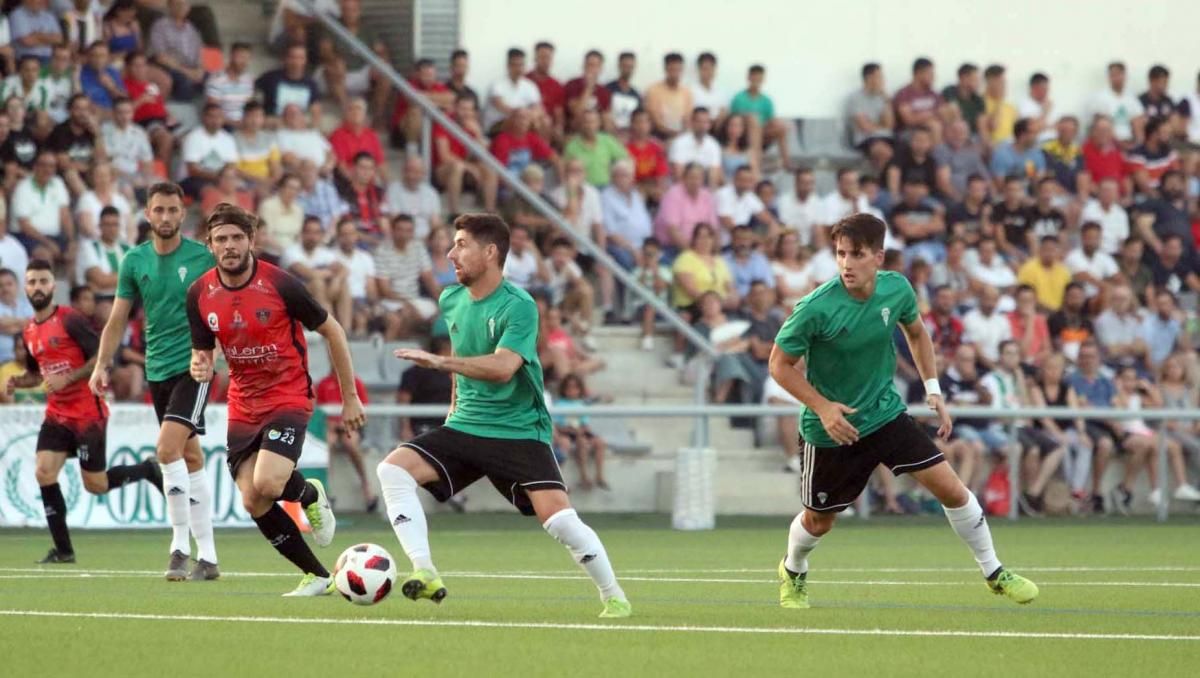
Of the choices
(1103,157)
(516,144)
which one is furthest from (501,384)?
(1103,157)

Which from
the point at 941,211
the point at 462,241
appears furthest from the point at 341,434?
the point at 462,241

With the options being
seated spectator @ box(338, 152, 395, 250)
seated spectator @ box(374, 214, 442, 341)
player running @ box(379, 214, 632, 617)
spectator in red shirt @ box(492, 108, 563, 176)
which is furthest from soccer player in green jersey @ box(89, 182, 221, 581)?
spectator in red shirt @ box(492, 108, 563, 176)

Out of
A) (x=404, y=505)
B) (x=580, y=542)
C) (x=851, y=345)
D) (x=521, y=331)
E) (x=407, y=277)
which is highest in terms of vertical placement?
(x=521, y=331)

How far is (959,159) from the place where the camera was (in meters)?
25.6

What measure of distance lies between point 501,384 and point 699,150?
15022 mm

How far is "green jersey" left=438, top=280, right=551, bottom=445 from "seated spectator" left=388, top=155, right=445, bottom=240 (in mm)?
12684

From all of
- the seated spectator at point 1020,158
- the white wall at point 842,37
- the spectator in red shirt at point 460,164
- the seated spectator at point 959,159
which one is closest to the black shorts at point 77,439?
the spectator in red shirt at point 460,164

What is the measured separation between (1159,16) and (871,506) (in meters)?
10.3

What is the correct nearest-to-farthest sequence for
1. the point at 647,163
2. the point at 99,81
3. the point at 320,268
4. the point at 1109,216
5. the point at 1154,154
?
the point at 320,268
the point at 99,81
the point at 647,163
the point at 1109,216
the point at 1154,154

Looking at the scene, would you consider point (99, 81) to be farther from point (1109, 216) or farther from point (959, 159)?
point (1109, 216)

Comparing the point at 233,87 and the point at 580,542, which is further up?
the point at 233,87

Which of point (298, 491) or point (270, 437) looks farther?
point (298, 491)

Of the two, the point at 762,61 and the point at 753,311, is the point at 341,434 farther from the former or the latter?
the point at 762,61

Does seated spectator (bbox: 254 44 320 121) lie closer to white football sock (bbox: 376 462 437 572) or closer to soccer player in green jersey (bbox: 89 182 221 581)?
soccer player in green jersey (bbox: 89 182 221 581)
